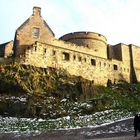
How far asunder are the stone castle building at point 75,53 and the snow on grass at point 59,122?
9781 millimetres

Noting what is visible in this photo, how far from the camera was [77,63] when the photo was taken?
52719 mm

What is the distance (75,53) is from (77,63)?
1.45m

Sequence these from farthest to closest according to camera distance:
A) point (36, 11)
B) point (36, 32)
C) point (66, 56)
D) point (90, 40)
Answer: point (90, 40)
point (36, 11)
point (66, 56)
point (36, 32)

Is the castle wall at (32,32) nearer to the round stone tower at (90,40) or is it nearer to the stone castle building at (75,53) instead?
the stone castle building at (75,53)

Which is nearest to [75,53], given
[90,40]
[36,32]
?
[36,32]

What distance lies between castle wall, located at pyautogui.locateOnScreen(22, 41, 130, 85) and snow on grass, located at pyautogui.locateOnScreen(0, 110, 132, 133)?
9821 mm

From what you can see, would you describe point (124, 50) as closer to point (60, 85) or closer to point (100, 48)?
point (100, 48)

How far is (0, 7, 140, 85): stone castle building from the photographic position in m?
49.1

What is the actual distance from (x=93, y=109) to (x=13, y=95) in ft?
29.2

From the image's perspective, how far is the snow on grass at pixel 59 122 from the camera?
35719 millimetres

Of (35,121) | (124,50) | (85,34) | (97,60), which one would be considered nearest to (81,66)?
(97,60)

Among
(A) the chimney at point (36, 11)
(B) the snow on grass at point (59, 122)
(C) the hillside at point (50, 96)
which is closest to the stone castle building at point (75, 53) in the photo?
(A) the chimney at point (36, 11)

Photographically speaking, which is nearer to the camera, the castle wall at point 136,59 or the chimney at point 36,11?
the chimney at point 36,11

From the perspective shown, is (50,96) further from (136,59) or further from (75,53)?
(136,59)
